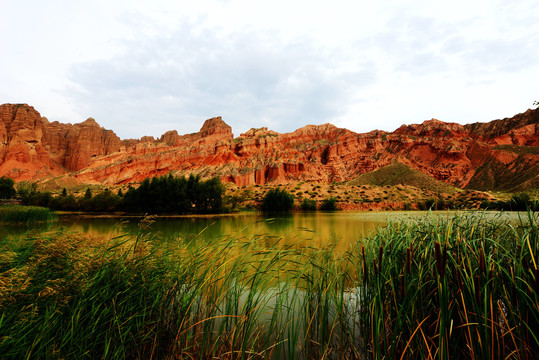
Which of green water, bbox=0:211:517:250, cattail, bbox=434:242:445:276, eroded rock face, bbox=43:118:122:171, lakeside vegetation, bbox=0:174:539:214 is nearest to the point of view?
cattail, bbox=434:242:445:276

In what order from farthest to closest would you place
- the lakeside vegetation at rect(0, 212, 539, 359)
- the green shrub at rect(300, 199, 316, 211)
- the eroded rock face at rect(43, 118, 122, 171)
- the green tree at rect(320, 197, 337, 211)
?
the eroded rock face at rect(43, 118, 122, 171), the green tree at rect(320, 197, 337, 211), the green shrub at rect(300, 199, 316, 211), the lakeside vegetation at rect(0, 212, 539, 359)

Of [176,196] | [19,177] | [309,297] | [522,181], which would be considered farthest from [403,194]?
[19,177]

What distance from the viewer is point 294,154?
11550cm

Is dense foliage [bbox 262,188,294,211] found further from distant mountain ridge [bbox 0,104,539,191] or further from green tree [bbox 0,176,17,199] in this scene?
green tree [bbox 0,176,17,199]

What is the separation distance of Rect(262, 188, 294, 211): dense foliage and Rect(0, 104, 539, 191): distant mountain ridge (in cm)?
4821

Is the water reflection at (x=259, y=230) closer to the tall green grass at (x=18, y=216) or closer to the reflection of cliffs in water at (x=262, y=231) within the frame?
the reflection of cliffs in water at (x=262, y=231)

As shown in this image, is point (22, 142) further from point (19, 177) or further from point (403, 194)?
point (403, 194)

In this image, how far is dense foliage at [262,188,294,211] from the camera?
154 ft

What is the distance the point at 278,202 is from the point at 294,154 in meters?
71.2

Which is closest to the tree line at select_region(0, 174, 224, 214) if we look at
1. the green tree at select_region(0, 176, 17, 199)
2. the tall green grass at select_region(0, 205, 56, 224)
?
the tall green grass at select_region(0, 205, 56, 224)

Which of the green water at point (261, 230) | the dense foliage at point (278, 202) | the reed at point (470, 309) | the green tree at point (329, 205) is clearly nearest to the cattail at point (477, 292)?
the reed at point (470, 309)

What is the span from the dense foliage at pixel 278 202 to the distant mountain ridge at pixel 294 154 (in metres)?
48.2

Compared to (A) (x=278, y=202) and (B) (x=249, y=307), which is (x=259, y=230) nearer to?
(B) (x=249, y=307)

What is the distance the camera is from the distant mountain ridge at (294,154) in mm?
96000
